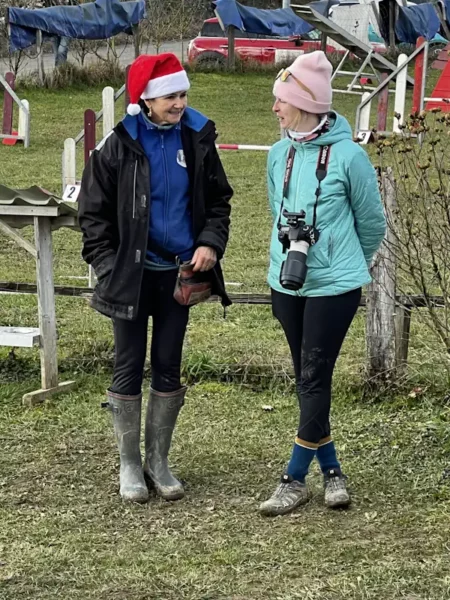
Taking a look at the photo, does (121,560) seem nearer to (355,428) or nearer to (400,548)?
(400,548)

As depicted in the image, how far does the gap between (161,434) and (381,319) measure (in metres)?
1.49

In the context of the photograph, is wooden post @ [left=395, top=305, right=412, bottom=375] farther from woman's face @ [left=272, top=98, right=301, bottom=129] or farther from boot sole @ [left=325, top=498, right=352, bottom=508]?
woman's face @ [left=272, top=98, right=301, bottom=129]

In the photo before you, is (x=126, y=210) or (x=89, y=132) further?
(x=89, y=132)

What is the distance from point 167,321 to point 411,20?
68.6 ft

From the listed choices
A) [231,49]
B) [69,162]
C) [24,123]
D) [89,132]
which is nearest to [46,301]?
[69,162]

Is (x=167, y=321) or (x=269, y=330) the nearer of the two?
(x=167, y=321)

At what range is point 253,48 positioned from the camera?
91.3ft

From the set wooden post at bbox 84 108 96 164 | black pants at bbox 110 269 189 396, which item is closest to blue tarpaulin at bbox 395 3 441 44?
wooden post at bbox 84 108 96 164

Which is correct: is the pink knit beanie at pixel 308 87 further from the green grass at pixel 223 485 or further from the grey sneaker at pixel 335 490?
the green grass at pixel 223 485

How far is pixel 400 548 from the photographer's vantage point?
11.1 feet

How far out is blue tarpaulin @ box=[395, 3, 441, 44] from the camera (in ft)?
75.4

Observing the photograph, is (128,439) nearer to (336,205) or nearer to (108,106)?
(336,205)

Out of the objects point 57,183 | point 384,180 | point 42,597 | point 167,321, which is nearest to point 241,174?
point 57,183

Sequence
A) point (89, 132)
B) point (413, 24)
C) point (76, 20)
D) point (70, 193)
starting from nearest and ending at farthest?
point (70, 193), point (89, 132), point (76, 20), point (413, 24)
